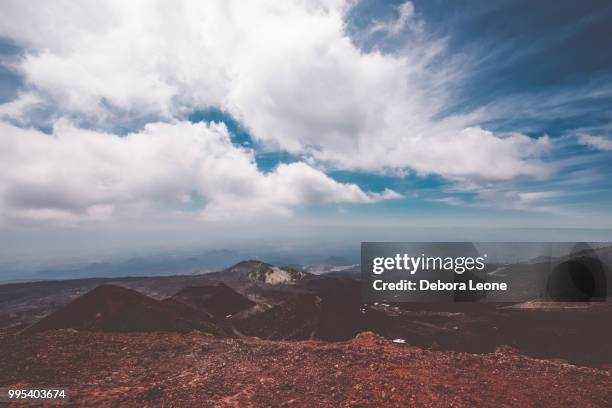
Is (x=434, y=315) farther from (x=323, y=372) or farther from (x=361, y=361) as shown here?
(x=323, y=372)

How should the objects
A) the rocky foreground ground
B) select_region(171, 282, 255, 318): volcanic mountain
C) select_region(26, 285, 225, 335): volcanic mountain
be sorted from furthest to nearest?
select_region(171, 282, 255, 318): volcanic mountain → select_region(26, 285, 225, 335): volcanic mountain → the rocky foreground ground

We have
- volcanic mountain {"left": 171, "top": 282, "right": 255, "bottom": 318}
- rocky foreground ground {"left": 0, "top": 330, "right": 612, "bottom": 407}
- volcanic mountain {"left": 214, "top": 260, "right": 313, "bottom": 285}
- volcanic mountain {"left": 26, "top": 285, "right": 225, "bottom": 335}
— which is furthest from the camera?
volcanic mountain {"left": 214, "top": 260, "right": 313, "bottom": 285}

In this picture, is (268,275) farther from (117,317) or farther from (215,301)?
(117,317)

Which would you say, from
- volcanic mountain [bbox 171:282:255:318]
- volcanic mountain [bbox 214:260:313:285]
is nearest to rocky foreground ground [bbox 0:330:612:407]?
volcanic mountain [bbox 171:282:255:318]

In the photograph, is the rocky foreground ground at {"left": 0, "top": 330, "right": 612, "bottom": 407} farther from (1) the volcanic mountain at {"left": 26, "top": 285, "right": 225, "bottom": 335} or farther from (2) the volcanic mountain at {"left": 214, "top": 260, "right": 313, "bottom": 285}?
(2) the volcanic mountain at {"left": 214, "top": 260, "right": 313, "bottom": 285}

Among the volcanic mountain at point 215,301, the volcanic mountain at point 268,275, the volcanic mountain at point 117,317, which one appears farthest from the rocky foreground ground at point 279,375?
the volcanic mountain at point 268,275

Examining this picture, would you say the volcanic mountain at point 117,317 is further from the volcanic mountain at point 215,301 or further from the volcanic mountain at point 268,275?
the volcanic mountain at point 268,275

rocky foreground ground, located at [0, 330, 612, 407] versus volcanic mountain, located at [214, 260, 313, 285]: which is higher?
rocky foreground ground, located at [0, 330, 612, 407]

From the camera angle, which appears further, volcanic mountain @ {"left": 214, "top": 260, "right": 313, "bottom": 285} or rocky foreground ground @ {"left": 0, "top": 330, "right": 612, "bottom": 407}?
volcanic mountain @ {"left": 214, "top": 260, "right": 313, "bottom": 285}
